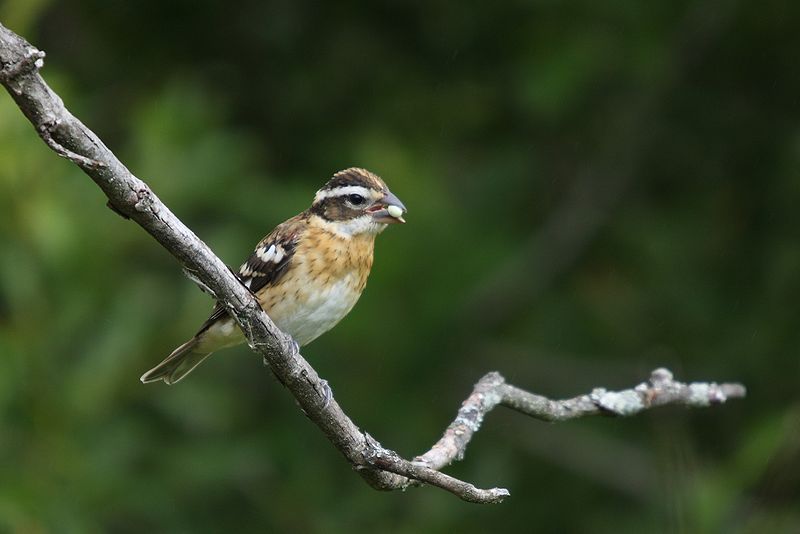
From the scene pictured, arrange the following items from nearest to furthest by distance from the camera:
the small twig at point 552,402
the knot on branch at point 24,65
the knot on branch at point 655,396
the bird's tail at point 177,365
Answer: the knot on branch at point 24,65 → the small twig at point 552,402 → the knot on branch at point 655,396 → the bird's tail at point 177,365

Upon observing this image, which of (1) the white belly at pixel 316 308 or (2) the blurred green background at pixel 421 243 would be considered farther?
(2) the blurred green background at pixel 421 243

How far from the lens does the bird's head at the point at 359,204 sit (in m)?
5.12

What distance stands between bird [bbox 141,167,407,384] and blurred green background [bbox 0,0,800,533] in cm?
142

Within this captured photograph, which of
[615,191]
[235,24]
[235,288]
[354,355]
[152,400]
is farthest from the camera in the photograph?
[235,24]

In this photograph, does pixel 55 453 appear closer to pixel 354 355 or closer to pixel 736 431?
pixel 354 355

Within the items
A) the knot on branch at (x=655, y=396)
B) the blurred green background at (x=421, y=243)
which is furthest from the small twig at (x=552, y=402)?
the blurred green background at (x=421, y=243)

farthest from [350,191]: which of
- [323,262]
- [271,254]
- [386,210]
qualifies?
[271,254]

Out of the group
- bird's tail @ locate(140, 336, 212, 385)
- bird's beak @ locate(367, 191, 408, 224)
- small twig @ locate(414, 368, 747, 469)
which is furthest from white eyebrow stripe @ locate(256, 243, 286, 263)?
small twig @ locate(414, 368, 747, 469)

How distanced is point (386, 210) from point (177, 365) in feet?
4.66

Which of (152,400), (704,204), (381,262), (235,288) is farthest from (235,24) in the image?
(235,288)

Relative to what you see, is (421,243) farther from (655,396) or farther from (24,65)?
(24,65)

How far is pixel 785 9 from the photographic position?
7.56 meters

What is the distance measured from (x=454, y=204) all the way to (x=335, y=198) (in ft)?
7.93

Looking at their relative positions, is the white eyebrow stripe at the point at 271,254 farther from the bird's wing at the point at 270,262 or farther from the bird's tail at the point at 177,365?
the bird's tail at the point at 177,365
